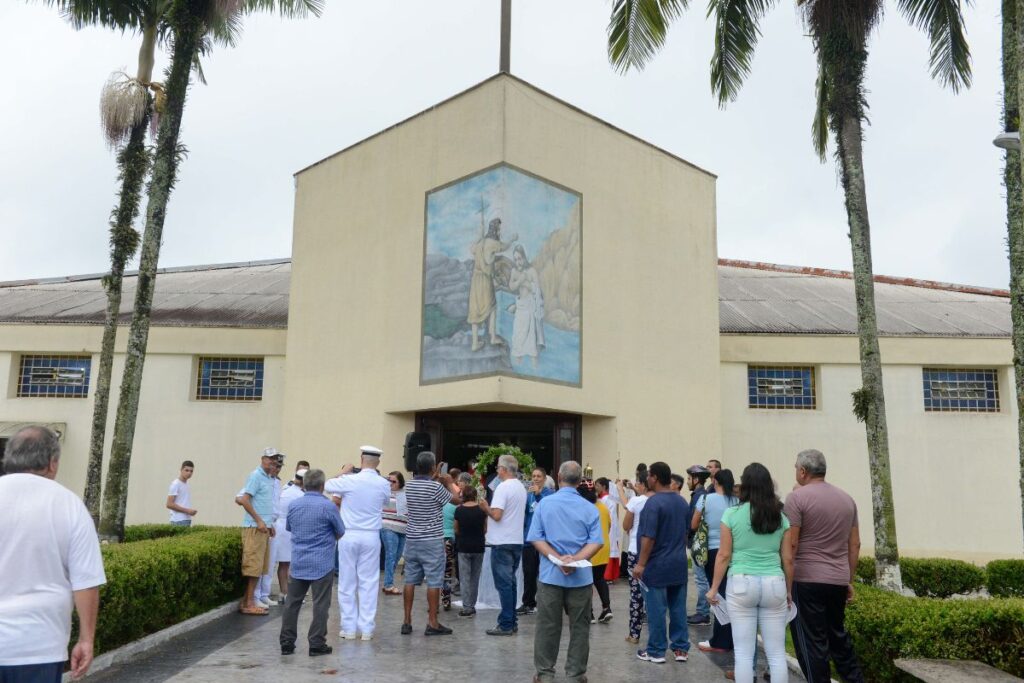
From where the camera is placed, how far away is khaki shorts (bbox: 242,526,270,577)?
11.2 metres

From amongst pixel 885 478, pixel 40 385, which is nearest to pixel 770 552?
pixel 885 478

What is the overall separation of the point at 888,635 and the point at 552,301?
11.1 metres

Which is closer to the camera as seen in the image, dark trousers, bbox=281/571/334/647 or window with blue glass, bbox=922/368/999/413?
dark trousers, bbox=281/571/334/647

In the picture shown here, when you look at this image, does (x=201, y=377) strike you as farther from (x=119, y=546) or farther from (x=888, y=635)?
(x=888, y=635)

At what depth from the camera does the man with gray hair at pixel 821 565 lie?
6.71 meters

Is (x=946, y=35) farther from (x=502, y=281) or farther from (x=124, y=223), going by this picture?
(x=124, y=223)

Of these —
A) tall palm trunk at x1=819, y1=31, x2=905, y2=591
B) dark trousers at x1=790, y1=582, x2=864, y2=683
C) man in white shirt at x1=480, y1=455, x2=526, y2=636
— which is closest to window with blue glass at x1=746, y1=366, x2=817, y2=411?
tall palm trunk at x1=819, y1=31, x2=905, y2=591

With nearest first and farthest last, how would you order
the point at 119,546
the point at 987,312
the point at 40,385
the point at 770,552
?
the point at 770,552 → the point at 119,546 → the point at 40,385 → the point at 987,312

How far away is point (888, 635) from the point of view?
7.30 meters

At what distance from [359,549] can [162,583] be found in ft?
6.89

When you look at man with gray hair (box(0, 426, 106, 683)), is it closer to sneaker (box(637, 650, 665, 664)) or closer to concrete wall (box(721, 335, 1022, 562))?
sneaker (box(637, 650, 665, 664))

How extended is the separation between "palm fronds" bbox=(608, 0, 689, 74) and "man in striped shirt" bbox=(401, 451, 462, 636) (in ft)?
28.1

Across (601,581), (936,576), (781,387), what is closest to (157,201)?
(601,581)

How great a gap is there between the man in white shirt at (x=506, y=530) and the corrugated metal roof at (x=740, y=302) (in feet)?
42.0
